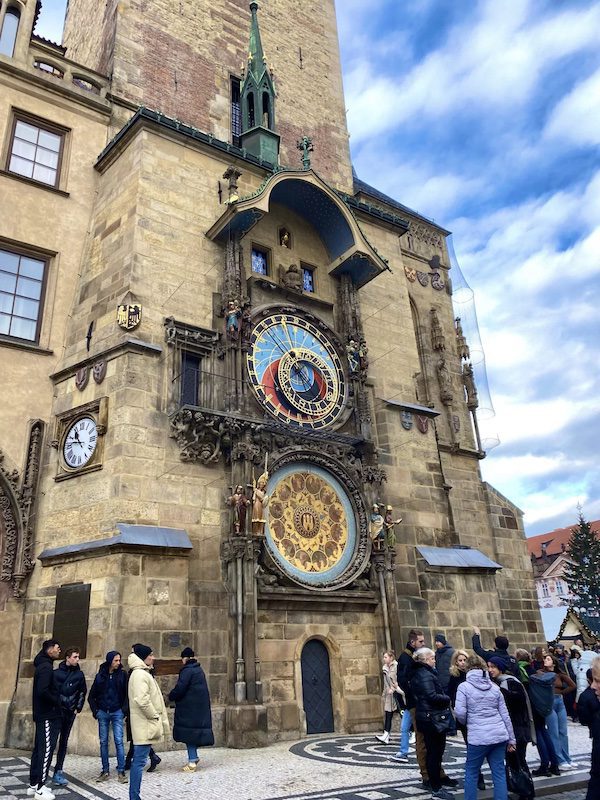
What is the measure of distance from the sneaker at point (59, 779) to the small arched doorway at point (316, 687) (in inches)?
185

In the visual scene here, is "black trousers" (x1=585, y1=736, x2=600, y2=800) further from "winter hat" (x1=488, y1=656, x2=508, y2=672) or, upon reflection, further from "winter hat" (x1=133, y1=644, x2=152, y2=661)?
"winter hat" (x1=133, y1=644, x2=152, y2=661)

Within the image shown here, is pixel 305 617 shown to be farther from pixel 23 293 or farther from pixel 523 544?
pixel 523 544

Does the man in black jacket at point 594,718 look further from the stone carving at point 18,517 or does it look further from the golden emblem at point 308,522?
the stone carving at point 18,517

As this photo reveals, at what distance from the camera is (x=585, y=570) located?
41.8 metres

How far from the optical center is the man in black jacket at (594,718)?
446 cm

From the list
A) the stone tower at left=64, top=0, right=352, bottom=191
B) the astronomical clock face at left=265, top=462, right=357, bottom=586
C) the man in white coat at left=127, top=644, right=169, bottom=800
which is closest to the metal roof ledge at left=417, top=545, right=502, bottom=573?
the astronomical clock face at left=265, top=462, right=357, bottom=586

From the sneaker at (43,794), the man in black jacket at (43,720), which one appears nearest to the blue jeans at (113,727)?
the man in black jacket at (43,720)

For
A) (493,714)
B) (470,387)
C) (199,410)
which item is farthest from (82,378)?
(470,387)

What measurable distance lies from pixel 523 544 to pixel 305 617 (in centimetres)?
1010

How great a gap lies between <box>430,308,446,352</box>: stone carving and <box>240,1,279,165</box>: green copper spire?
7.48 metres

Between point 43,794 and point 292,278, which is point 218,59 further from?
point 43,794

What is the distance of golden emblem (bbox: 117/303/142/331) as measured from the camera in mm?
11453

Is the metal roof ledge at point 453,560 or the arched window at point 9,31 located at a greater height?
the arched window at point 9,31

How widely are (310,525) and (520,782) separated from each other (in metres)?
6.43
